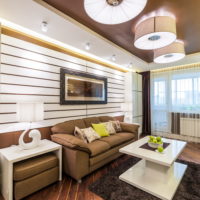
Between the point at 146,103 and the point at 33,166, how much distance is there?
4.55m

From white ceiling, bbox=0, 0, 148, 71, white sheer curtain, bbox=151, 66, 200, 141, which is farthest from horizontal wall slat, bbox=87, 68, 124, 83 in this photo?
white sheer curtain, bbox=151, 66, 200, 141

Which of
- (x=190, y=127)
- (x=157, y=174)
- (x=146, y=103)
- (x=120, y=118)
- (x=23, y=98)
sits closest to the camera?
(x=157, y=174)

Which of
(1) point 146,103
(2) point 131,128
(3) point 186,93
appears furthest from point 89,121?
(3) point 186,93

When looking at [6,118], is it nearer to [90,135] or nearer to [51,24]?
[90,135]

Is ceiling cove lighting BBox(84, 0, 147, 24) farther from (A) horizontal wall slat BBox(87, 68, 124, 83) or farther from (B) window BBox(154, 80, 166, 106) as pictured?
(B) window BBox(154, 80, 166, 106)

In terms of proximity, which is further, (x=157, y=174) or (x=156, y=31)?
(x=157, y=174)

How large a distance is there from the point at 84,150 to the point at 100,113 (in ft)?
5.90

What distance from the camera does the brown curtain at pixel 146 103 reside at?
516cm

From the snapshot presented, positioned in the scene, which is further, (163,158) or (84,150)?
(84,150)

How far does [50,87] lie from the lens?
266 cm

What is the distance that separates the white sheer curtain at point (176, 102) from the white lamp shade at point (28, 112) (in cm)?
430

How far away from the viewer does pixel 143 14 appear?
1.93 metres

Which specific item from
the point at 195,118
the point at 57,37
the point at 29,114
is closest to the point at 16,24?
the point at 57,37

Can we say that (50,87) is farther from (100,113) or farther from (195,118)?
(195,118)
